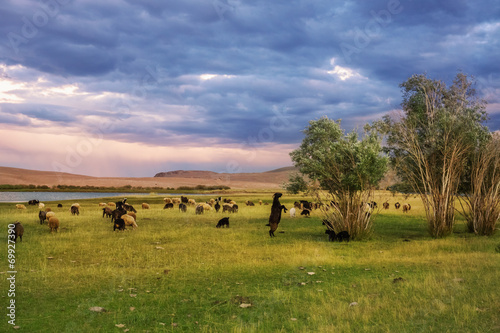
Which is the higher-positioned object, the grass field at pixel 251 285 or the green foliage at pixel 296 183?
the green foliage at pixel 296 183

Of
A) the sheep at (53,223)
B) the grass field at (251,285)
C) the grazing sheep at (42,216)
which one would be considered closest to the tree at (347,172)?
the grass field at (251,285)

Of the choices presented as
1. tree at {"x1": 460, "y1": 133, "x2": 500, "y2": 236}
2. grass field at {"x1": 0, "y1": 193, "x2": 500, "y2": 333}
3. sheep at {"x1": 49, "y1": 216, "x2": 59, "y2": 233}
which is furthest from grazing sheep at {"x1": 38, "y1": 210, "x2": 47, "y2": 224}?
tree at {"x1": 460, "y1": 133, "x2": 500, "y2": 236}

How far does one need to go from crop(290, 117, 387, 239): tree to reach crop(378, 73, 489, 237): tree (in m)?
3.42

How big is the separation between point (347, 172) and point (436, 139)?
306 inches

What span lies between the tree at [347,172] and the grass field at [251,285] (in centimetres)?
193

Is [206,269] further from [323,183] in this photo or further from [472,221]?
[472,221]

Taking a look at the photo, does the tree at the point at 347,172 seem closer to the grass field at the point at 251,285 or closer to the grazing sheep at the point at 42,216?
the grass field at the point at 251,285

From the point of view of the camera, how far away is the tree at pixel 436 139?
25812 millimetres

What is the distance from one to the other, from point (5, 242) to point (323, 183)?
2039cm

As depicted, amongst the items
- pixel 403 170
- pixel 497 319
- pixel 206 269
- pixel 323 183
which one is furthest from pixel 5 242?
pixel 403 170

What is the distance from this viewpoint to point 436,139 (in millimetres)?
26781

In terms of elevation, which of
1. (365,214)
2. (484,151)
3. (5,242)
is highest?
(484,151)

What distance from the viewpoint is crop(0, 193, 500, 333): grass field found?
30.6ft

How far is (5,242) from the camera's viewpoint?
21750 mm
